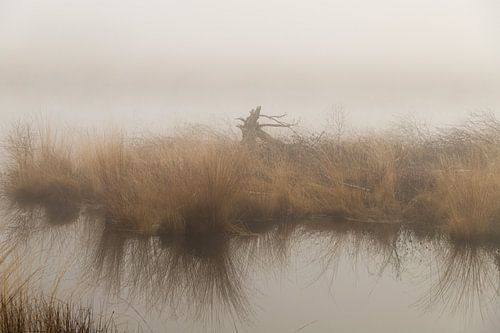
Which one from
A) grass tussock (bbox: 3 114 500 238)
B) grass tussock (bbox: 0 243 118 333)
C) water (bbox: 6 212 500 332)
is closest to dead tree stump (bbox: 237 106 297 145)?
grass tussock (bbox: 3 114 500 238)

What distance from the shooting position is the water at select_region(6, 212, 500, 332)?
2.19 m

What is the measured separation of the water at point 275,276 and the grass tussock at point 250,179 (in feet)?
0.56

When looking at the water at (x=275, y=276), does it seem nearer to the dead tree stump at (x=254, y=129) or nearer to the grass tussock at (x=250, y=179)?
the grass tussock at (x=250, y=179)

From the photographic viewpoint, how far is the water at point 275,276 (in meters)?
2.19

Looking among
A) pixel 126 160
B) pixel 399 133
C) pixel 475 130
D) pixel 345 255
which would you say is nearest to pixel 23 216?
pixel 126 160

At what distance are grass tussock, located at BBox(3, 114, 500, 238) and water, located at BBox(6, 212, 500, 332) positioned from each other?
171mm

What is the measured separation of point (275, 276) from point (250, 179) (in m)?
1.12

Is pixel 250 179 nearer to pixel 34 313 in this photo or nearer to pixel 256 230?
pixel 256 230

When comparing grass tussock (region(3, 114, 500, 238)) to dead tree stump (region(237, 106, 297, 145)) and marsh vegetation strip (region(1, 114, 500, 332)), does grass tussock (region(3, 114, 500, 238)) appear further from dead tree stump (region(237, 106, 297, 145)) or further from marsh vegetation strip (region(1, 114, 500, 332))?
dead tree stump (region(237, 106, 297, 145))

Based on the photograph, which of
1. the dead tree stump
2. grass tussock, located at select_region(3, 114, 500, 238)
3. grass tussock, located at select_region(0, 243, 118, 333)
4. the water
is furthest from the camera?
the dead tree stump

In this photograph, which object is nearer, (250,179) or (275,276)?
(275,276)

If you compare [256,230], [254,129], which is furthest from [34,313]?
[254,129]

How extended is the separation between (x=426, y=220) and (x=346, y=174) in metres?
0.79

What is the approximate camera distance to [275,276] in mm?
2682
